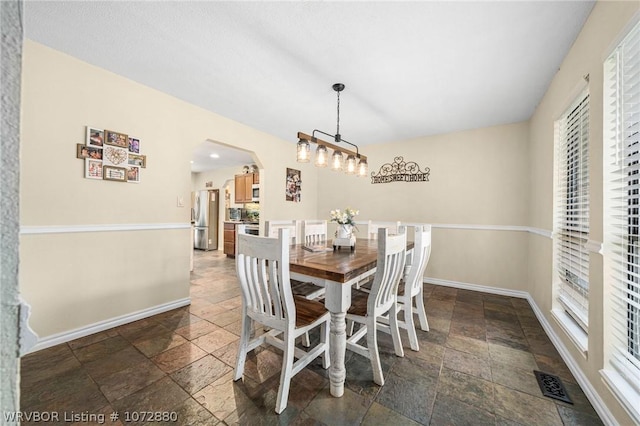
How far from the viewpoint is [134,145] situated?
2.43m

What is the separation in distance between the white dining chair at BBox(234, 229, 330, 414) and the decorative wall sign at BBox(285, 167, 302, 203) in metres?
2.91

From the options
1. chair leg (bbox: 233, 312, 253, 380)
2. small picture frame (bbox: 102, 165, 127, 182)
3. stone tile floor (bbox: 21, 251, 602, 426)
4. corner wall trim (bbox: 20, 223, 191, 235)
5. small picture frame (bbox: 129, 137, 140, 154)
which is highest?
small picture frame (bbox: 129, 137, 140, 154)

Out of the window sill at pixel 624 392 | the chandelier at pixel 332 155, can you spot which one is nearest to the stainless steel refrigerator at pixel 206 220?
the chandelier at pixel 332 155

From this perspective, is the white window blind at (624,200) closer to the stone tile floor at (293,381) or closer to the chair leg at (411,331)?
the stone tile floor at (293,381)

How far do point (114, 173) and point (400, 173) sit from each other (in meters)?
3.76

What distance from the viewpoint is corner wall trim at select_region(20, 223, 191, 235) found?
1937 mm

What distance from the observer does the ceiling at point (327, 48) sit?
5.16 feet

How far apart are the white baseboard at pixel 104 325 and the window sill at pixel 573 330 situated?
3.51 metres

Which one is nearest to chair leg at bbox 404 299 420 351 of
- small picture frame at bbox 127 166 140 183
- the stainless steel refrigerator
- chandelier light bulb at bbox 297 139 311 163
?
chandelier light bulb at bbox 297 139 311 163

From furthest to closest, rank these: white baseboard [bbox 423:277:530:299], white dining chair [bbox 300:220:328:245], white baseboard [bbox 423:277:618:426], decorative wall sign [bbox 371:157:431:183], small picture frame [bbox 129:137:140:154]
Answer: decorative wall sign [bbox 371:157:431:183]
white baseboard [bbox 423:277:530:299]
white dining chair [bbox 300:220:328:245]
small picture frame [bbox 129:137:140:154]
white baseboard [bbox 423:277:618:426]

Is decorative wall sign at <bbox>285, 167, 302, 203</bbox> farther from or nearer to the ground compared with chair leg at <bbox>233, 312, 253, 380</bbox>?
farther from the ground

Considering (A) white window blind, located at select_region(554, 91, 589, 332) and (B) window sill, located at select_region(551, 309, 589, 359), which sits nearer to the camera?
(B) window sill, located at select_region(551, 309, 589, 359)

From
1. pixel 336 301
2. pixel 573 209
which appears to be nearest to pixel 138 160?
pixel 336 301

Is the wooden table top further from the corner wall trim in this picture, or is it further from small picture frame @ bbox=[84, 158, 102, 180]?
small picture frame @ bbox=[84, 158, 102, 180]
